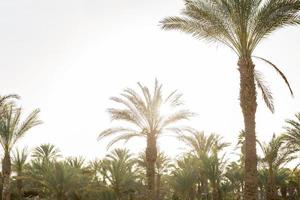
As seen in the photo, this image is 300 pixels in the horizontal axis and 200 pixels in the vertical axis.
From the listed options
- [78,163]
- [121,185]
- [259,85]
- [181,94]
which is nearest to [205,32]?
[259,85]

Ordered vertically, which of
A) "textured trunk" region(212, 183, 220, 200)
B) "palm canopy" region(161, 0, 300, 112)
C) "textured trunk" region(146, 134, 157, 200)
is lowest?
"textured trunk" region(212, 183, 220, 200)

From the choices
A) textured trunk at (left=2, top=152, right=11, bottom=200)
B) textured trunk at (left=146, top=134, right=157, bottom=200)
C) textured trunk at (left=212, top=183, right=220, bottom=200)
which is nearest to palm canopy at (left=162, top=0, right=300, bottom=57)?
textured trunk at (left=146, top=134, right=157, bottom=200)

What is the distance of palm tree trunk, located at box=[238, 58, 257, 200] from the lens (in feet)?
54.0

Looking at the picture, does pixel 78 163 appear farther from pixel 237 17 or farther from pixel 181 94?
pixel 237 17

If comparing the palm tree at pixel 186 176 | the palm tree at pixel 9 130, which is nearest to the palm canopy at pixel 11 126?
the palm tree at pixel 9 130

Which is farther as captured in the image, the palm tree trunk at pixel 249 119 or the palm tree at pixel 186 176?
the palm tree at pixel 186 176

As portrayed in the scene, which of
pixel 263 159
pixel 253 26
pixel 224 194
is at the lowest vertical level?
pixel 224 194

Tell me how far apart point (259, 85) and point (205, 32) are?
→ 3818 millimetres

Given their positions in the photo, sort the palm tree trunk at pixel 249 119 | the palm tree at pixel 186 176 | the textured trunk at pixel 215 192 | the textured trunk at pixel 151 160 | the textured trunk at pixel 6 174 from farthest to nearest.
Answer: the palm tree at pixel 186 176
the textured trunk at pixel 215 192
the textured trunk at pixel 6 174
the textured trunk at pixel 151 160
the palm tree trunk at pixel 249 119

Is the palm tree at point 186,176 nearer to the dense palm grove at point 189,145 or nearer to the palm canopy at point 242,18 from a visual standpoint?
the dense palm grove at point 189,145

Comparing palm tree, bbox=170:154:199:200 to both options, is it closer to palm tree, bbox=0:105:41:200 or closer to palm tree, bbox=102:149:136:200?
palm tree, bbox=102:149:136:200

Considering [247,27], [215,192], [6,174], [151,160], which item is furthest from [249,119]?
[215,192]

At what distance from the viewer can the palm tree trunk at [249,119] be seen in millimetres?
16453

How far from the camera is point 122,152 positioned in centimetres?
4194
